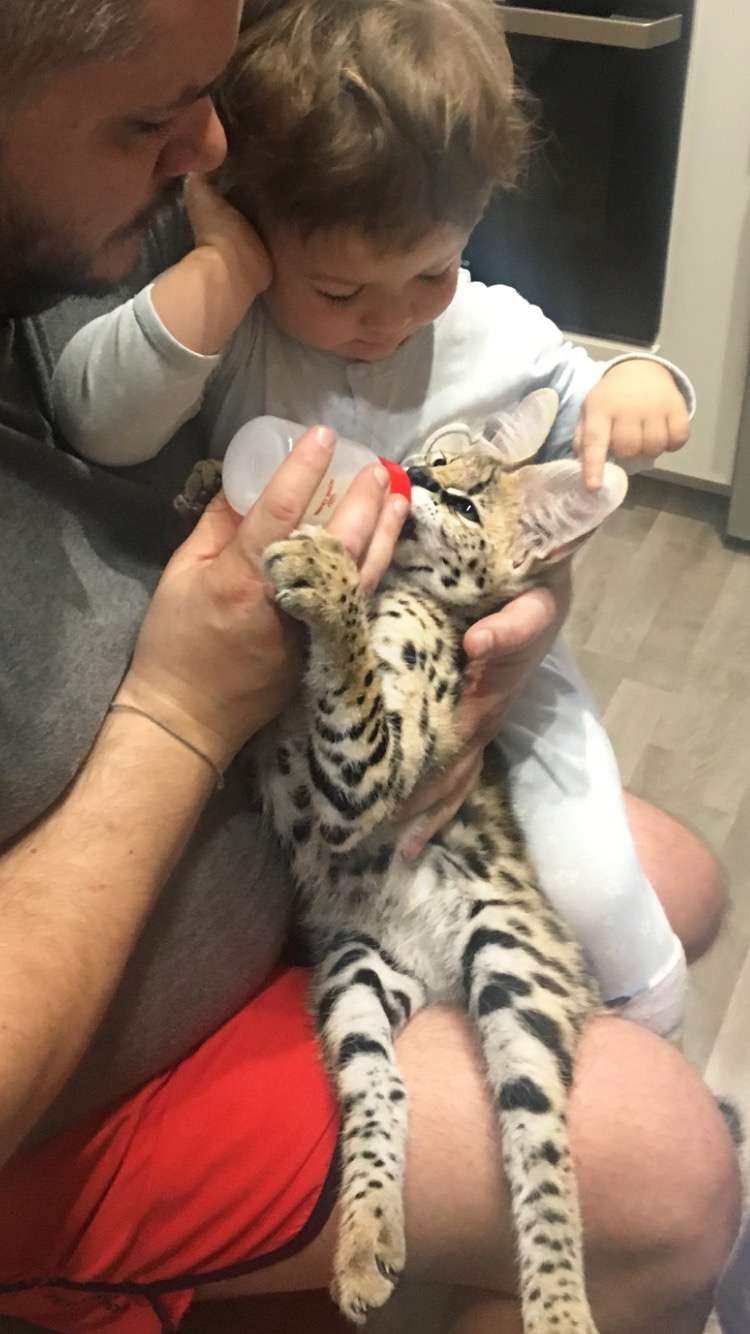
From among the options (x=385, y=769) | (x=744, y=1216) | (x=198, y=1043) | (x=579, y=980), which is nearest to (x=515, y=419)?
(x=385, y=769)

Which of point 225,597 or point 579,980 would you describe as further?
point 579,980

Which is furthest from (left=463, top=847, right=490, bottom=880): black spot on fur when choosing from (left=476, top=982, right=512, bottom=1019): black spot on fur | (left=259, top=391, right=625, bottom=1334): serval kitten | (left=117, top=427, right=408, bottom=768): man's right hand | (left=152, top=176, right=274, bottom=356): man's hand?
(left=152, top=176, right=274, bottom=356): man's hand

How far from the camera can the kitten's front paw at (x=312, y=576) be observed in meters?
1.00

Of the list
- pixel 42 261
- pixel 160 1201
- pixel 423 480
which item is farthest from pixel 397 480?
pixel 160 1201

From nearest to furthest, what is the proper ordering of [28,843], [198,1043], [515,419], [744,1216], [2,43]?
[2,43]
[28,843]
[198,1043]
[744,1216]
[515,419]

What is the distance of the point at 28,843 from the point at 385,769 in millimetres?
345

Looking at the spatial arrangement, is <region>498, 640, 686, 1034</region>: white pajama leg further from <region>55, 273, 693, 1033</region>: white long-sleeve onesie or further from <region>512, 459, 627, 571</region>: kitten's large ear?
<region>512, 459, 627, 571</region>: kitten's large ear

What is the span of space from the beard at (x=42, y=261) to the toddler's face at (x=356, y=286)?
0.50 ft

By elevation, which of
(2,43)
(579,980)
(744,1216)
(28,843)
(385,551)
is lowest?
(744,1216)

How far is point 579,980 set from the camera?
125 centimetres

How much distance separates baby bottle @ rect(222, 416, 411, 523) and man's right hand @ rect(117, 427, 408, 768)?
59mm

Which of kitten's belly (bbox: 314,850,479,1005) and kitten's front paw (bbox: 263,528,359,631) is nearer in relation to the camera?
kitten's front paw (bbox: 263,528,359,631)

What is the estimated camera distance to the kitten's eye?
1265 mm

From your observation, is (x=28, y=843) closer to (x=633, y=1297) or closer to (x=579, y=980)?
(x=579, y=980)
